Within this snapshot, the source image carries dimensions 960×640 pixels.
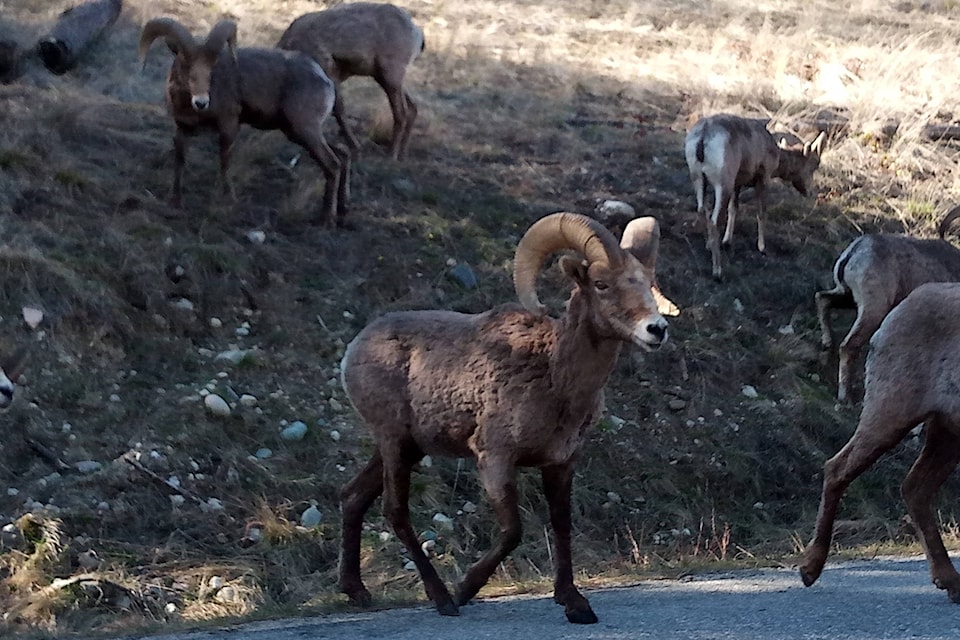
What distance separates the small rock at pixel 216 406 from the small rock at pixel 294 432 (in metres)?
0.46

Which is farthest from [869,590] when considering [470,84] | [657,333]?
[470,84]

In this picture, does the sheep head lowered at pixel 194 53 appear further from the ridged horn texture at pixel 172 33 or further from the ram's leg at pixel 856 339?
the ram's leg at pixel 856 339

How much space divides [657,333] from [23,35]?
41.5 feet

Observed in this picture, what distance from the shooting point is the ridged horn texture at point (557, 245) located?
588 centimetres

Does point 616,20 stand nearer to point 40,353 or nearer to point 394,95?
point 394,95

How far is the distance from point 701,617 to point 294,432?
15.1 feet

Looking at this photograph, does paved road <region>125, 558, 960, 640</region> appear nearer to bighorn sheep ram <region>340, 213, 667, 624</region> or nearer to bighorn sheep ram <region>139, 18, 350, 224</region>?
bighorn sheep ram <region>340, 213, 667, 624</region>

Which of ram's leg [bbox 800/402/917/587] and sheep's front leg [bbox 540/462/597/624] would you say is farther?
ram's leg [bbox 800/402/917/587]

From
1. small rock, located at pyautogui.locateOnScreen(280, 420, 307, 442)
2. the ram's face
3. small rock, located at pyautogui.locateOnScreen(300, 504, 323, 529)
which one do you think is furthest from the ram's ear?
the ram's face

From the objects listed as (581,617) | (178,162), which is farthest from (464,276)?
Result: (581,617)

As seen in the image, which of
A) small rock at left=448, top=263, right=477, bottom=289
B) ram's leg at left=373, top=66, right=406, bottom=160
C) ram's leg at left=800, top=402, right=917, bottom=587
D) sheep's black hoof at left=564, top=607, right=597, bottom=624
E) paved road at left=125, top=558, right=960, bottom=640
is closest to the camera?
paved road at left=125, top=558, right=960, bottom=640

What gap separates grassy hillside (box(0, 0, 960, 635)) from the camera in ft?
27.4

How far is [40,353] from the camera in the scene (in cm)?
977

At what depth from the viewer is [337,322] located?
11.1 m
